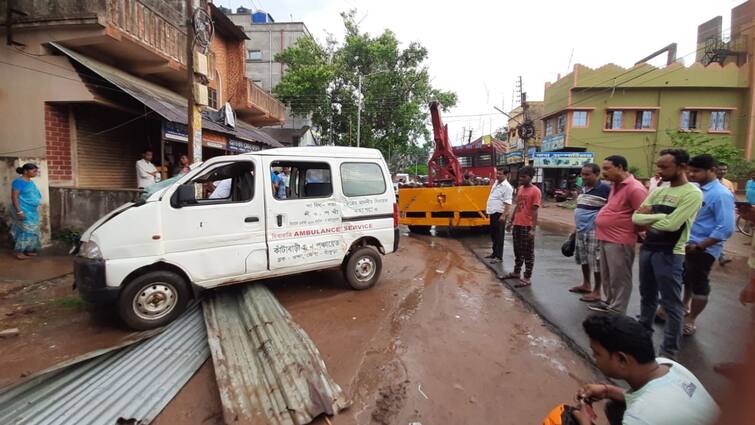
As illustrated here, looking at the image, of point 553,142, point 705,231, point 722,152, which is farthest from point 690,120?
point 705,231

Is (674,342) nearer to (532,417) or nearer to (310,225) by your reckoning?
(532,417)

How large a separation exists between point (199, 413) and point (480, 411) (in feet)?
6.36

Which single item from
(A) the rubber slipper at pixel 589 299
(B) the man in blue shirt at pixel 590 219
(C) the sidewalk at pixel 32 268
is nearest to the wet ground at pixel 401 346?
(C) the sidewalk at pixel 32 268

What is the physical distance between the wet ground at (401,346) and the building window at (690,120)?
78.1 feet

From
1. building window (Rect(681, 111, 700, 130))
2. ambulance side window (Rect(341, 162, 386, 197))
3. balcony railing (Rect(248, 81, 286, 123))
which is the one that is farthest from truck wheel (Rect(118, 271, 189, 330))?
building window (Rect(681, 111, 700, 130))

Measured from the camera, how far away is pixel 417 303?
454cm

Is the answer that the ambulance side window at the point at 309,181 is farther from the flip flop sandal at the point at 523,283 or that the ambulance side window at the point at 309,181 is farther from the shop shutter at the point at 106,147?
the shop shutter at the point at 106,147

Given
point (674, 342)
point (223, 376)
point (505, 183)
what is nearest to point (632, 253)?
point (674, 342)

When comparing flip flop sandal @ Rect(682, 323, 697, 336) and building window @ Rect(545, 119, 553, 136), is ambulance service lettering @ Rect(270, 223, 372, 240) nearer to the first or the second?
flip flop sandal @ Rect(682, 323, 697, 336)

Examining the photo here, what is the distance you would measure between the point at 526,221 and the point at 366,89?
20668 mm

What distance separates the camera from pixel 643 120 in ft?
72.3

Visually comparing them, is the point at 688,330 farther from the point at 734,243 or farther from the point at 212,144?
the point at 212,144

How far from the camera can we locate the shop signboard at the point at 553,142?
75.8 feet

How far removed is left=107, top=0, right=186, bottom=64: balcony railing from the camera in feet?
23.7
